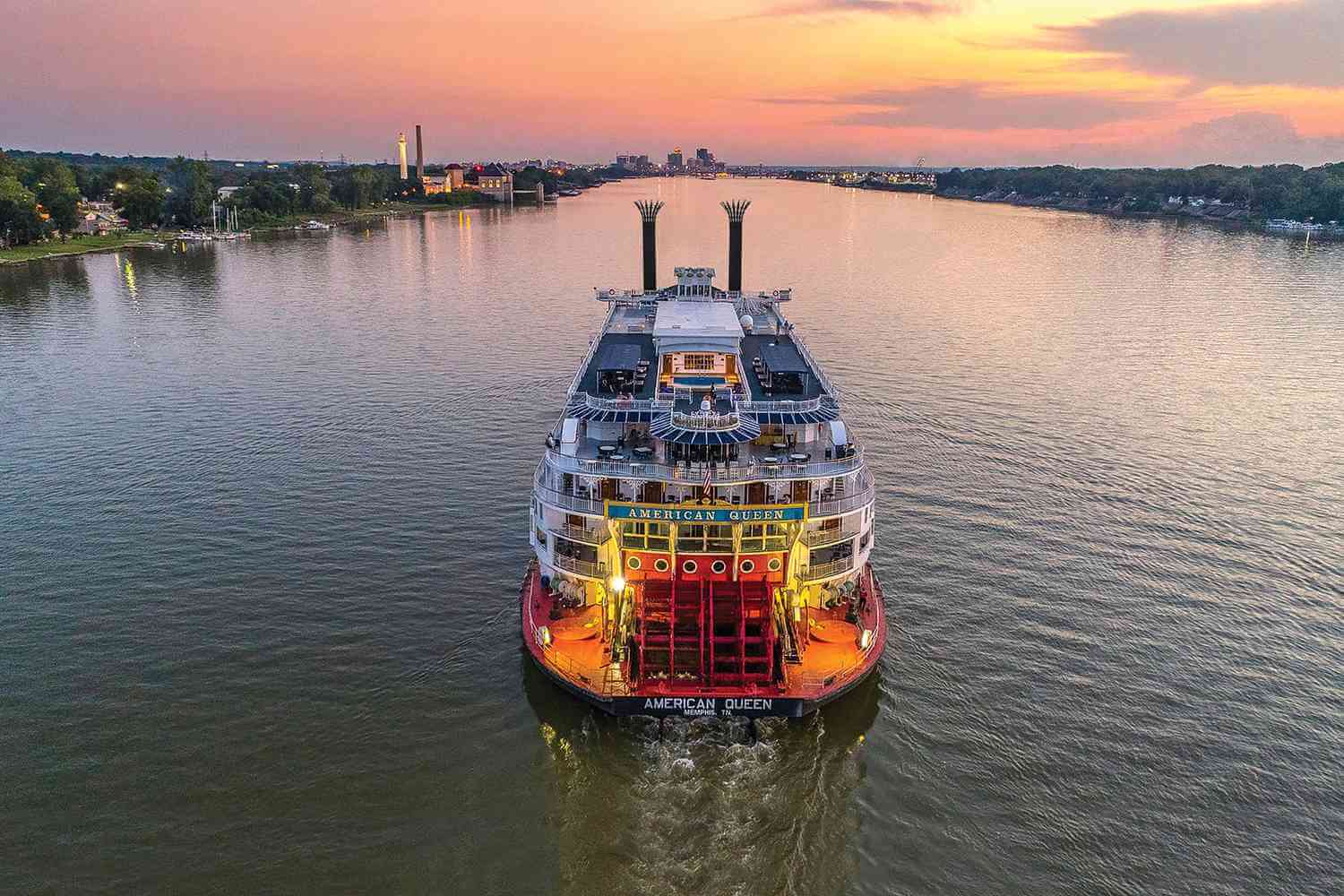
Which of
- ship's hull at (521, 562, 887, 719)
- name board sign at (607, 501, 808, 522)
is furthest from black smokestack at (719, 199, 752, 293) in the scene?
ship's hull at (521, 562, 887, 719)

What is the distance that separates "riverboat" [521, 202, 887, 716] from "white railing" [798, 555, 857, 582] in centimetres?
6

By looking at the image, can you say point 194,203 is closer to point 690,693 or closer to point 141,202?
point 141,202

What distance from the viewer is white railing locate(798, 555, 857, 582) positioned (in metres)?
31.0

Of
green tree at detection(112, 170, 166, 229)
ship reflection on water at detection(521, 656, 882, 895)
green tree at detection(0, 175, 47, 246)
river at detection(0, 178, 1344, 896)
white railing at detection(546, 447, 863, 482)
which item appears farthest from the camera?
green tree at detection(112, 170, 166, 229)

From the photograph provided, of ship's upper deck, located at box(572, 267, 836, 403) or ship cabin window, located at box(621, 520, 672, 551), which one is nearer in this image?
ship cabin window, located at box(621, 520, 672, 551)

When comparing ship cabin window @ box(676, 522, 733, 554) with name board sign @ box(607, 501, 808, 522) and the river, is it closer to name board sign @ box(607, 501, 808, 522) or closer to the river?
name board sign @ box(607, 501, 808, 522)

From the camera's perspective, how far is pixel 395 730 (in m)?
28.6

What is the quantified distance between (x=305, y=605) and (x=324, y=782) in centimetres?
1089

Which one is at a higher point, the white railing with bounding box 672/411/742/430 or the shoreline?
the shoreline

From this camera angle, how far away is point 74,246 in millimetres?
140625

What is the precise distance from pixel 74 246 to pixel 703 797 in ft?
515

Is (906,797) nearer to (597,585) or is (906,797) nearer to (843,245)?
(597,585)

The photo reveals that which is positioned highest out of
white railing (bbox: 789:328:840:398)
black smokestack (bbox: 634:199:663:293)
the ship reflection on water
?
black smokestack (bbox: 634:199:663:293)

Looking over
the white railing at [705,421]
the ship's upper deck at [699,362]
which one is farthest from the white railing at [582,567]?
the ship's upper deck at [699,362]
